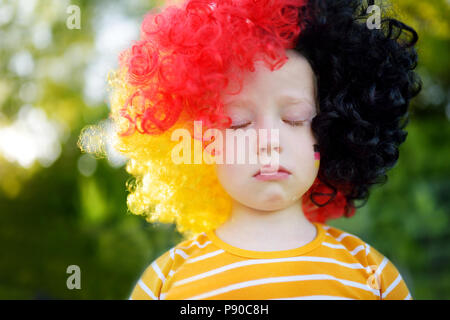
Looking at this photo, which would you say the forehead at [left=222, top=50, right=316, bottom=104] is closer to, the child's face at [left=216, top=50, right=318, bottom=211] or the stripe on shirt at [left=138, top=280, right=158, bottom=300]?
the child's face at [left=216, top=50, right=318, bottom=211]

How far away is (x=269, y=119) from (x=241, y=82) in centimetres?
14

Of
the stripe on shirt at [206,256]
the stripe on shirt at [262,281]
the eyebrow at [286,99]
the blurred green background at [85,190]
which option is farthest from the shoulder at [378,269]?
the blurred green background at [85,190]

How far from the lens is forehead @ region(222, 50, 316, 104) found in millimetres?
1296

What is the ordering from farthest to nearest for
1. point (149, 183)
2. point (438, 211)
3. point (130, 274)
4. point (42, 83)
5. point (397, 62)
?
point (42, 83)
point (438, 211)
point (130, 274)
point (149, 183)
point (397, 62)

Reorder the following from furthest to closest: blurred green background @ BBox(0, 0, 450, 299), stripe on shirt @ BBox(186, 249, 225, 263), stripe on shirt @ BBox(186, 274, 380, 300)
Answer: blurred green background @ BBox(0, 0, 450, 299) → stripe on shirt @ BBox(186, 249, 225, 263) → stripe on shirt @ BBox(186, 274, 380, 300)

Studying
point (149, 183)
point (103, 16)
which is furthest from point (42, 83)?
point (149, 183)

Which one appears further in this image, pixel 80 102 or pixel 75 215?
pixel 80 102

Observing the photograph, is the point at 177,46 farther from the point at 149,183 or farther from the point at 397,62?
the point at 397,62

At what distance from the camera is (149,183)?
157 centimetres

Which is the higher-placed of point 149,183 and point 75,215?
point 149,183

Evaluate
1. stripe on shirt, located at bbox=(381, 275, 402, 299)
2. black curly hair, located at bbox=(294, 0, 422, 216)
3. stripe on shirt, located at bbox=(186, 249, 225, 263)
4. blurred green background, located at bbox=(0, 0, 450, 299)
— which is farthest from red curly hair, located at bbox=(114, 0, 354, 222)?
blurred green background, located at bbox=(0, 0, 450, 299)

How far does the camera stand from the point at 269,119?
1282 mm

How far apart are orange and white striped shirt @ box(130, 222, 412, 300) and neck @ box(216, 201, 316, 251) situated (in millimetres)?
26
